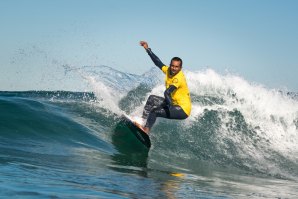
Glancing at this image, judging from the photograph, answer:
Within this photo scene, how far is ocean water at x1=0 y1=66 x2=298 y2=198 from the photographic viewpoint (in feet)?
19.8

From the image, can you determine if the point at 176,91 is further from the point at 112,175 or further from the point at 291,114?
the point at 291,114

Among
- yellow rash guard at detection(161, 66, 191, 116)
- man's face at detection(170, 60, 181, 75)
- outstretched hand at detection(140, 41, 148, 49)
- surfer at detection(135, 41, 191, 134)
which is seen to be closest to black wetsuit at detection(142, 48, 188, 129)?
surfer at detection(135, 41, 191, 134)

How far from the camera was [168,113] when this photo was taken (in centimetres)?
1049

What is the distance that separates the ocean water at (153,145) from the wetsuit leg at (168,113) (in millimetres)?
866

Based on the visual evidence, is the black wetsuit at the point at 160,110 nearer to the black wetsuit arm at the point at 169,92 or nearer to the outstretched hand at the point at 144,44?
the black wetsuit arm at the point at 169,92

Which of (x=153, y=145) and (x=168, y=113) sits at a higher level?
(x=168, y=113)

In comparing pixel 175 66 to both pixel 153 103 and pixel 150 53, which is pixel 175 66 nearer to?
pixel 153 103

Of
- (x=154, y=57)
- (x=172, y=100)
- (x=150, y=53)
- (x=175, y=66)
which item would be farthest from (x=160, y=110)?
(x=150, y=53)

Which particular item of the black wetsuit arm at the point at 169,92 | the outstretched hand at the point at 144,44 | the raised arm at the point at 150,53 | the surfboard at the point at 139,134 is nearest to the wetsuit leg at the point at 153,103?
the surfboard at the point at 139,134

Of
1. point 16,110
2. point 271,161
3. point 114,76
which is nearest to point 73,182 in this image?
point 16,110

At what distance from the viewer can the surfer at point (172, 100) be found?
10.1 metres

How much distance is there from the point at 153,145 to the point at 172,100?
2.22m

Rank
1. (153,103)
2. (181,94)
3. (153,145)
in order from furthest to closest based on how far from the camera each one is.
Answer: (153,145), (153,103), (181,94)

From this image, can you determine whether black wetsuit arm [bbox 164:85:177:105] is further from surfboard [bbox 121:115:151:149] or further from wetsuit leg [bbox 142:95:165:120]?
surfboard [bbox 121:115:151:149]
